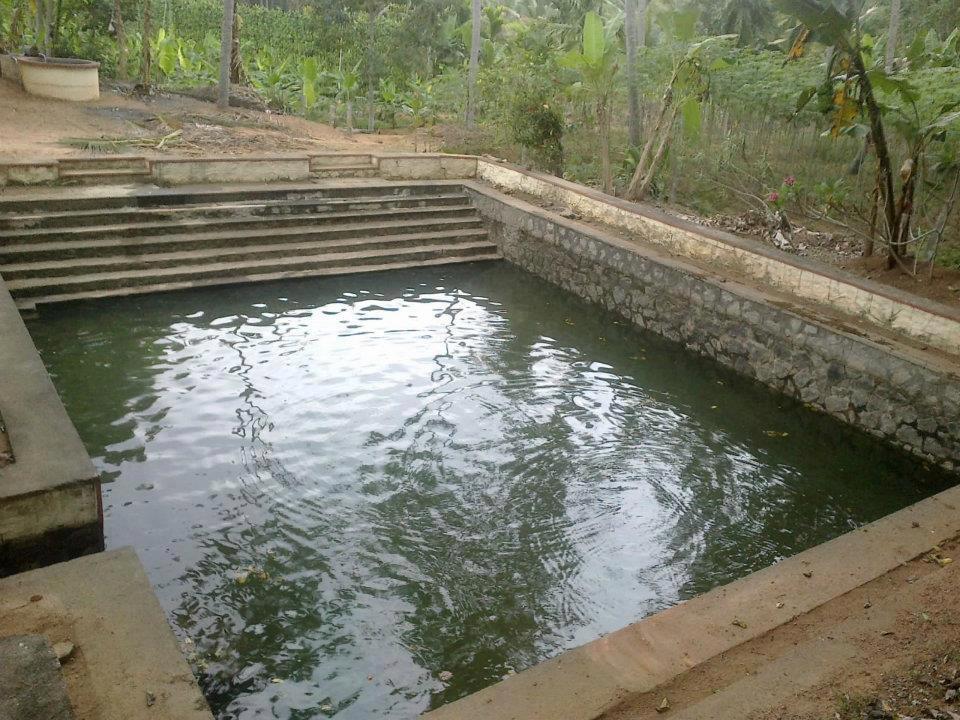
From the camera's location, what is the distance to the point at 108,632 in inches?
137

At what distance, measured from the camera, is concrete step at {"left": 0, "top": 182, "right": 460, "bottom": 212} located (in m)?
9.31

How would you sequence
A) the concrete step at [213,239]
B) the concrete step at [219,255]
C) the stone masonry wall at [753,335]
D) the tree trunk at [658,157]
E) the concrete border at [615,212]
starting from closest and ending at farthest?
the stone masonry wall at [753,335] → the concrete border at [615,212] → the concrete step at [219,255] → the concrete step at [213,239] → the tree trunk at [658,157]

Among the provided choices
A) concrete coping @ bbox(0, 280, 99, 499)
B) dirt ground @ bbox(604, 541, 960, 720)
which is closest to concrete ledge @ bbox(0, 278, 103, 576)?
concrete coping @ bbox(0, 280, 99, 499)

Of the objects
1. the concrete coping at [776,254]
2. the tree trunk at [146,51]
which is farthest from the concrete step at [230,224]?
the tree trunk at [146,51]

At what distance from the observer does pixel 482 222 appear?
11.9 m

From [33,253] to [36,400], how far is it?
4.54m

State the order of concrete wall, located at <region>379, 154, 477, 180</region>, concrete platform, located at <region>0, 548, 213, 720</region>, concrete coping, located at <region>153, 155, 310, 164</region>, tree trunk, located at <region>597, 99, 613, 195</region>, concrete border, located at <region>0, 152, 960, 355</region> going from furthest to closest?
concrete wall, located at <region>379, 154, 477, 180</region> → tree trunk, located at <region>597, 99, 613, 195</region> → concrete coping, located at <region>153, 155, 310, 164</region> → concrete border, located at <region>0, 152, 960, 355</region> → concrete platform, located at <region>0, 548, 213, 720</region>

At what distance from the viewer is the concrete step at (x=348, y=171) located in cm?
1208

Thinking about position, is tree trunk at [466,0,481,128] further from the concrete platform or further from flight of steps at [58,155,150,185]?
the concrete platform

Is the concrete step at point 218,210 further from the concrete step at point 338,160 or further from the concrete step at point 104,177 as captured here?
the concrete step at point 338,160

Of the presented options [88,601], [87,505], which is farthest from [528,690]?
[87,505]

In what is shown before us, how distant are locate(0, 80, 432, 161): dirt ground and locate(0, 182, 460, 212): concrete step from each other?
5.85ft

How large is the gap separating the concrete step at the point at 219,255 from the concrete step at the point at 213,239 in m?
0.08

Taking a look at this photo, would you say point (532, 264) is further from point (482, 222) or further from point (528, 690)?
point (528, 690)
